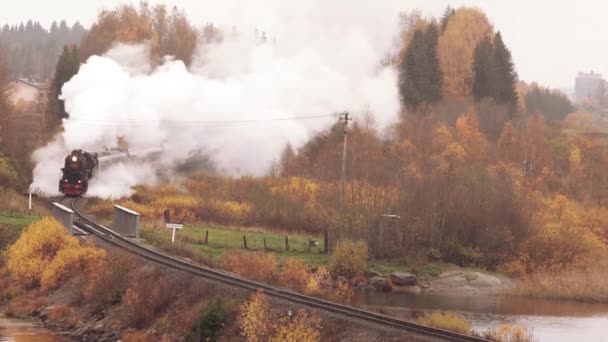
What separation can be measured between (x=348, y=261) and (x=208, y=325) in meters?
26.9

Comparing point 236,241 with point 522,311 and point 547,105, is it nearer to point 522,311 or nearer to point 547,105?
point 522,311

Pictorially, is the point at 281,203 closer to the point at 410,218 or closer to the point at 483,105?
the point at 410,218

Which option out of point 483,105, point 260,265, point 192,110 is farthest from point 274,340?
point 483,105

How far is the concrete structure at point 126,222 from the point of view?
54.2 metres

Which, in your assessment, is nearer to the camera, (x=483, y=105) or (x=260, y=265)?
(x=260, y=265)

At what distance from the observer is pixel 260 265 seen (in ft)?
152

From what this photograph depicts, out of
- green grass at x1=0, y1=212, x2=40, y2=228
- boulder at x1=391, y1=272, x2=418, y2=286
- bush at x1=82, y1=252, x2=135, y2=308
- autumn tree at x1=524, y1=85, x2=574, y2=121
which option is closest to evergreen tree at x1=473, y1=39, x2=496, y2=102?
autumn tree at x1=524, y1=85, x2=574, y2=121

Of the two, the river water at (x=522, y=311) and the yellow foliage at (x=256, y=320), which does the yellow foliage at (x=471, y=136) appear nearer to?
the river water at (x=522, y=311)

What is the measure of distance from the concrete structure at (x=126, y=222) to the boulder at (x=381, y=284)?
1675 centimetres

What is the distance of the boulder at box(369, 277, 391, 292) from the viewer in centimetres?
5869

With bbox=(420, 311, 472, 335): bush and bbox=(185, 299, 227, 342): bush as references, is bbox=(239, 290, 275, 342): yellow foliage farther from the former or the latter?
bbox=(420, 311, 472, 335): bush

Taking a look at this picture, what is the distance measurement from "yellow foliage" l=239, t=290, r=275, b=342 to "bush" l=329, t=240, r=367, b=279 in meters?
25.8

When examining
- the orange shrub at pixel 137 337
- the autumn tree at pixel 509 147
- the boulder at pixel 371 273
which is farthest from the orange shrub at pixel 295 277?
the autumn tree at pixel 509 147

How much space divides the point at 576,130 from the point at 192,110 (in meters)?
79.6
